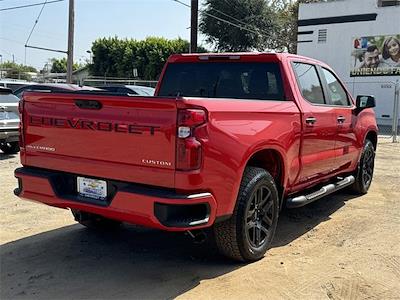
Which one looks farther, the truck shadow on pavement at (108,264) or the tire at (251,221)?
the tire at (251,221)

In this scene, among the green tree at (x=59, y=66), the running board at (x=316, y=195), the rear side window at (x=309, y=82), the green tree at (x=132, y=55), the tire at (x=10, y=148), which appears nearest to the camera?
the running board at (x=316, y=195)

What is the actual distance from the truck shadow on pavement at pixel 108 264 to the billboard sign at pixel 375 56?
23223 mm

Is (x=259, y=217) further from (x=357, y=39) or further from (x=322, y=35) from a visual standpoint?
(x=322, y=35)

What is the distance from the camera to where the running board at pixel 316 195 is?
17.2 feet

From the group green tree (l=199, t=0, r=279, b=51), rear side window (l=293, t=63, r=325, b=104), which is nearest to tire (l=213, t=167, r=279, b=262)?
rear side window (l=293, t=63, r=325, b=104)

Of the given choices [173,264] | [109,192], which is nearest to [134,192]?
[109,192]

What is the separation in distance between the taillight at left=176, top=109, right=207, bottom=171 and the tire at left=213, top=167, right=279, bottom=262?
30.7 inches

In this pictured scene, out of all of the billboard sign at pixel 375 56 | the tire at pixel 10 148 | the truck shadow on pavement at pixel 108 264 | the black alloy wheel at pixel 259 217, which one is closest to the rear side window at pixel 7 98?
the tire at pixel 10 148

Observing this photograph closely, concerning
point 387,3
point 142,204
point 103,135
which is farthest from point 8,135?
point 387,3

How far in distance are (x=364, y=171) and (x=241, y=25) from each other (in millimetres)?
38084

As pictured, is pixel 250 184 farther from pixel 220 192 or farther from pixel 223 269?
pixel 223 269

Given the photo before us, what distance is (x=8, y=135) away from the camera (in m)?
10.7

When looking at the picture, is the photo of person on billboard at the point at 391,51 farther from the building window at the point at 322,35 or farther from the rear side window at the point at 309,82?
the rear side window at the point at 309,82

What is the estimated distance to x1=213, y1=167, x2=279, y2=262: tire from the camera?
4.29 meters
